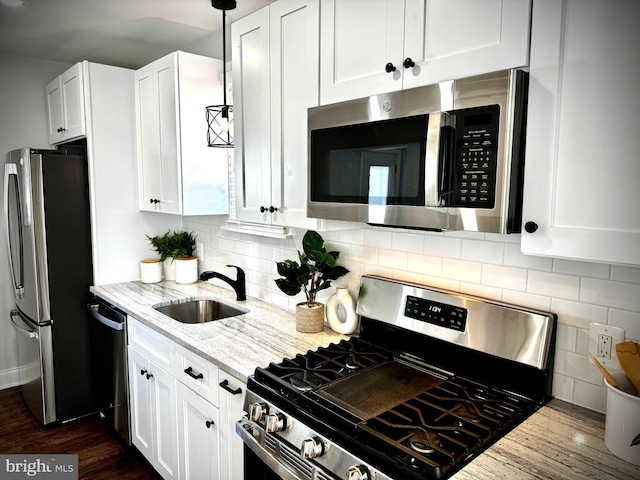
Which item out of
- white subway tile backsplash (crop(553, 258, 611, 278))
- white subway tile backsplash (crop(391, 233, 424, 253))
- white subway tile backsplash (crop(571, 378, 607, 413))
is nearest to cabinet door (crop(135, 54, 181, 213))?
white subway tile backsplash (crop(391, 233, 424, 253))

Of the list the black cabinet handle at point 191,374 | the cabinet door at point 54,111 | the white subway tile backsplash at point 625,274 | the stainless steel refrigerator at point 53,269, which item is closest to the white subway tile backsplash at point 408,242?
the white subway tile backsplash at point 625,274

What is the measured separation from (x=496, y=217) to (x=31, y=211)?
2.81 metres

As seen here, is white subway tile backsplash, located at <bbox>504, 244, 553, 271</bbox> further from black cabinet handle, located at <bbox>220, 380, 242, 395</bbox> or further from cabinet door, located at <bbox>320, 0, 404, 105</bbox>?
black cabinet handle, located at <bbox>220, 380, 242, 395</bbox>

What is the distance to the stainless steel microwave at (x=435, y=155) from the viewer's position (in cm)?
115

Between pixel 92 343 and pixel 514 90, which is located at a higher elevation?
pixel 514 90

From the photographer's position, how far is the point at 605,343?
1.31m

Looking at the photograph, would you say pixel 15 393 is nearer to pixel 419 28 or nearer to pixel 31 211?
pixel 31 211

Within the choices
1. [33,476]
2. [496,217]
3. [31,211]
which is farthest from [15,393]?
[496,217]

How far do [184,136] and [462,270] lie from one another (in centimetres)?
181

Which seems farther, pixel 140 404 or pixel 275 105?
pixel 140 404

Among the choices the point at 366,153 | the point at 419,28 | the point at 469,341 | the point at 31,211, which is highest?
the point at 419,28

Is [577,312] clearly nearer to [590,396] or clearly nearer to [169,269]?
[590,396]

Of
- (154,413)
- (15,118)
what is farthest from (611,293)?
(15,118)

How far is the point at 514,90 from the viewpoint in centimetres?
112
